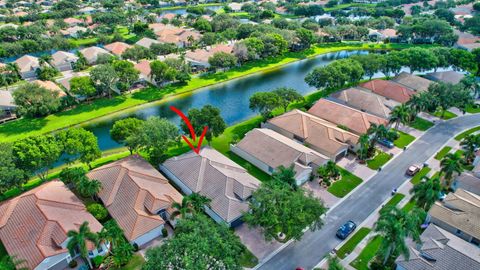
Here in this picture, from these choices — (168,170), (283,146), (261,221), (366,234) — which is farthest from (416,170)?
(168,170)

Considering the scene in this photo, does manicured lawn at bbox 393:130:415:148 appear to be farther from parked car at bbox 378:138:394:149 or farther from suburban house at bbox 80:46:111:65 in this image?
suburban house at bbox 80:46:111:65

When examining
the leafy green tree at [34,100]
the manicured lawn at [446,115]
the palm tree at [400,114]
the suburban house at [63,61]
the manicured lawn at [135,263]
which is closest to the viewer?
the manicured lawn at [135,263]

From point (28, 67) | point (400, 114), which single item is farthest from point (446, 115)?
point (28, 67)

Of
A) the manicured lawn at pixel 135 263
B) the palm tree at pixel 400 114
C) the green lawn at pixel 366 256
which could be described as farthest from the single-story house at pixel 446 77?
the manicured lawn at pixel 135 263

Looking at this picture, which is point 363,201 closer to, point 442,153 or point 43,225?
point 442,153

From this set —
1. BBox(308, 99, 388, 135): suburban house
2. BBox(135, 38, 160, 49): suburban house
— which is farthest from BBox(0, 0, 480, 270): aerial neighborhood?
BBox(135, 38, 160, 49): suburban house

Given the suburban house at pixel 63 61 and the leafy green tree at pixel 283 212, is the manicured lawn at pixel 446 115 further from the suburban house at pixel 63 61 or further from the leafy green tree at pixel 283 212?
the suburban house at pixel 63 61

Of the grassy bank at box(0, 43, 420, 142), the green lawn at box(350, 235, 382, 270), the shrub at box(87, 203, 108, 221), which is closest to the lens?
the green lawn at box(350, 235, 382, 270)
